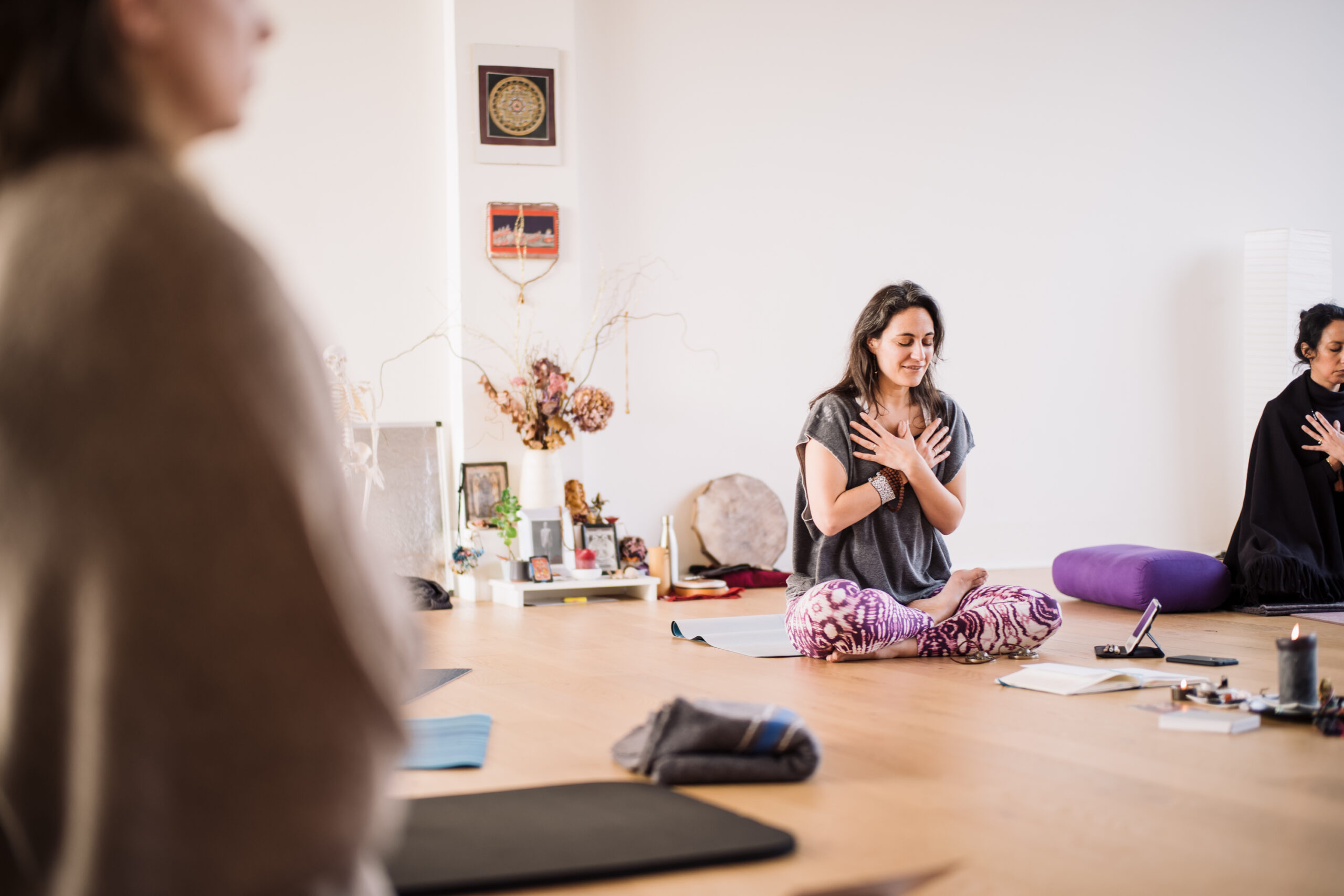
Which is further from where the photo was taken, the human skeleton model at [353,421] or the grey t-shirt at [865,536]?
the human skeleton model at [353,421]

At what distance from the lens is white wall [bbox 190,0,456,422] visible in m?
5.68

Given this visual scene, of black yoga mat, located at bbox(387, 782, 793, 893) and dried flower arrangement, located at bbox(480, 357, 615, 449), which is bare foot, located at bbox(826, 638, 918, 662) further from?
dried flower arrangement, located at bbox(480, 357, 615, 449)

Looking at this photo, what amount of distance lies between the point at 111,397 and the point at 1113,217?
7.06 metres

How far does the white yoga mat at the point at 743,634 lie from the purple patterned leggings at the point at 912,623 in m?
0.22

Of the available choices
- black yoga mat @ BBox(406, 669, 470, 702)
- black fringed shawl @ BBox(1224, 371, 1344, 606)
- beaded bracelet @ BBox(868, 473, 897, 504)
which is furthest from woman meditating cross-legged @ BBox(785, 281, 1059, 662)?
black fringed shawl @ BBox(1224, 371, 1344, 606)

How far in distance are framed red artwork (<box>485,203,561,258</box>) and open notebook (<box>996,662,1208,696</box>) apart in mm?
3480

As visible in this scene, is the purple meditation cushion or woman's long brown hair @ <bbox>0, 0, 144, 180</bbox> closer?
woman's long brown hair @ <bbox>0, 0, 144, 180</bbox>

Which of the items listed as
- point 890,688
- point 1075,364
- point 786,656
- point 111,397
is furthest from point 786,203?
point 111,397

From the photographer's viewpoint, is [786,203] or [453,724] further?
[786,203]

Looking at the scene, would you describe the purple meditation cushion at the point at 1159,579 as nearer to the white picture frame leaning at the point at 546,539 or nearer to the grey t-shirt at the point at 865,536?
the grey t-shirt at the point at 865,536

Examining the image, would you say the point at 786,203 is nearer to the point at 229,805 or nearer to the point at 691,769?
the point at 691,769

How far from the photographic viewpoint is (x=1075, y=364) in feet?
22.6

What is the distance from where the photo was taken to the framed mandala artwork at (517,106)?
18.6ft

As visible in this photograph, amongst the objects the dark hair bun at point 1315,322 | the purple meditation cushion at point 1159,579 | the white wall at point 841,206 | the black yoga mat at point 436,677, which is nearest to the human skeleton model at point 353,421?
the white wall at point 841,206
